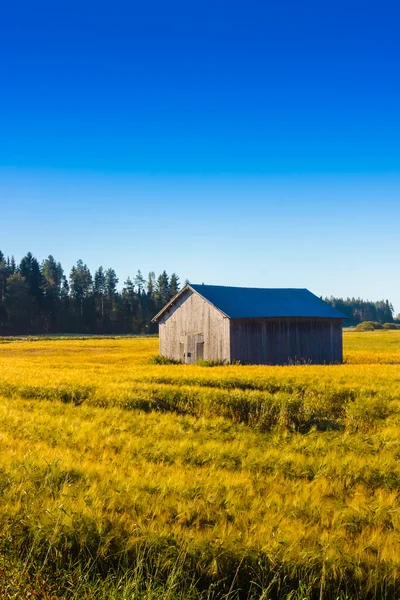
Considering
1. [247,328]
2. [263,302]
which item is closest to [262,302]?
[263,302]

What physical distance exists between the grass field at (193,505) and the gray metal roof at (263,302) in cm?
2129

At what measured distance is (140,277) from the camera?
445 feet

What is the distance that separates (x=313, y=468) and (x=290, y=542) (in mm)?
4088

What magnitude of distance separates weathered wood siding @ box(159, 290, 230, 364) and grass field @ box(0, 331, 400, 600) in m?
20.5

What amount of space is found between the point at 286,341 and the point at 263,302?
149 inches

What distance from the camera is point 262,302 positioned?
4009 centimetres

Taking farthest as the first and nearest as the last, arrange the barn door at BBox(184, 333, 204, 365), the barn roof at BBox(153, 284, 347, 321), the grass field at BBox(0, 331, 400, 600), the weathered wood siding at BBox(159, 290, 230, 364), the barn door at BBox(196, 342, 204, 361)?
the barn door at BBox(184, 333, 204, 365) → the barn door at BBox(196, 342, 204, 361) → the barn roof at BBox(153, 284, 347, 321) → the weathered wood siding at BBox(159, 290, 230, 364) → the grass field at BBox(0, 331, 400, 600)

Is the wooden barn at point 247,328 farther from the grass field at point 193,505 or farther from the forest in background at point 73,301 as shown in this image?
the forest in background at point 73,301

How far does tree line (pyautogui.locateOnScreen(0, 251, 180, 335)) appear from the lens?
104 m

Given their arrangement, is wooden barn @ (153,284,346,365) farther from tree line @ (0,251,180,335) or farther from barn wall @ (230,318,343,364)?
tree line @ (0,251,180,335)

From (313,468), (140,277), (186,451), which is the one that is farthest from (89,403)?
(140,277)

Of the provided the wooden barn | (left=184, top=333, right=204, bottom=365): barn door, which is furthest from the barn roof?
(left=184, top=333, right=204, bottom=365): barn door

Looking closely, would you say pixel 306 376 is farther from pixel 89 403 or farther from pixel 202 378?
pixel 89 403

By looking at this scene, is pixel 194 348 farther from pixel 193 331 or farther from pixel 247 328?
pixel 247 328
